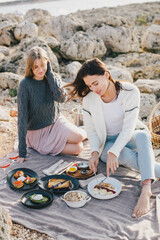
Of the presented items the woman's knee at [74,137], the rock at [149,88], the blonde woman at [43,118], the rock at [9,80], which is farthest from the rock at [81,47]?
the woman's knee at [74,137]

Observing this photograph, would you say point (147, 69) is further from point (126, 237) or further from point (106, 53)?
point (126, 237)

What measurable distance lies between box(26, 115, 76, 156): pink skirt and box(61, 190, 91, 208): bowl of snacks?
0.96 meters

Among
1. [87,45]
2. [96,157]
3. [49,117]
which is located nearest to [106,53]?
[87,45]

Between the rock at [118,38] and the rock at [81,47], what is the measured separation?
858 mm

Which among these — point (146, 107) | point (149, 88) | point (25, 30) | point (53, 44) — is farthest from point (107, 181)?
point (25, 30)

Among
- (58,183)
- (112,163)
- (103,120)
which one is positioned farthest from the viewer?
(103,120)

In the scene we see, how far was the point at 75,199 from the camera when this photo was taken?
7.72 feet

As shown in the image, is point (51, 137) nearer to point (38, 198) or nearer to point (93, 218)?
point (38, 198)

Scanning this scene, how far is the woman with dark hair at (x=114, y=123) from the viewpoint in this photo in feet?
8.16

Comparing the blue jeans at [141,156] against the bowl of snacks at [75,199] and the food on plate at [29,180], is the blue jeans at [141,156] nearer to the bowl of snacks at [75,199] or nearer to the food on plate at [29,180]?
the bowl of snacks at [75,199]

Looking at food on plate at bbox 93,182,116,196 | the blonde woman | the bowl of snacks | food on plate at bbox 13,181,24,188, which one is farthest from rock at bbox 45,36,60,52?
the bowl of snacks

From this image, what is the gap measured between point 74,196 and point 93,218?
0.86ft

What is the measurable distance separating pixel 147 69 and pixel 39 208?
5174mm

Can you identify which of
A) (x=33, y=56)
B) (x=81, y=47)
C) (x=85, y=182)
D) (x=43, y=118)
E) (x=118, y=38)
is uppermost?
(x=33, y=56)
